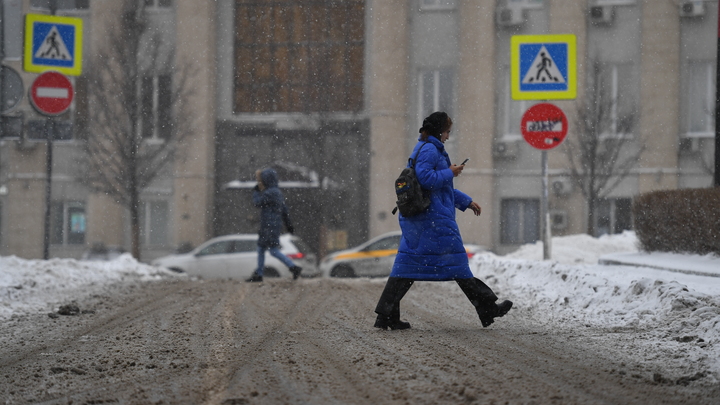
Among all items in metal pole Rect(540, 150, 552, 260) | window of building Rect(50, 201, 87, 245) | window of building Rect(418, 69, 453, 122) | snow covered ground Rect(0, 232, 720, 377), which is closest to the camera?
snow covered ground Rect(0, 232, 720, 377)

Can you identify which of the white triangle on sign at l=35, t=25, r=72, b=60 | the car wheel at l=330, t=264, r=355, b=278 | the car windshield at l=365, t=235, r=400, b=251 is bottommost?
the car wheel at l=330, t=264, r=355, b=278

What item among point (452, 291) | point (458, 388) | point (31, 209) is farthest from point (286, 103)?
point (458, 388)

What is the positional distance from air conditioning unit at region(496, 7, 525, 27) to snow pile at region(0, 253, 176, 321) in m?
17.2

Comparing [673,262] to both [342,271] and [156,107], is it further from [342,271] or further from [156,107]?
[156,107]

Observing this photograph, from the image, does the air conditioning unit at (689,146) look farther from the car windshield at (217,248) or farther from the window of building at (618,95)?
the car windshield at (217,248)

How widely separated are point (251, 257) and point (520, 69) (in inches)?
401

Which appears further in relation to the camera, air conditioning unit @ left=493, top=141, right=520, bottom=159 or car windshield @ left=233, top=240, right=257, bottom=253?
air conditioning unit @ left=493, top=141, right=520, bottom=159

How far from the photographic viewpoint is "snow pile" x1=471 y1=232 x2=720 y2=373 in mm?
6027

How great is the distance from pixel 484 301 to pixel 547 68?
5.92 m

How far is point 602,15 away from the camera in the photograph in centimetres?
2802

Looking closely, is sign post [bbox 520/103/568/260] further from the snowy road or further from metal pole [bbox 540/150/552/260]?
the snowy road

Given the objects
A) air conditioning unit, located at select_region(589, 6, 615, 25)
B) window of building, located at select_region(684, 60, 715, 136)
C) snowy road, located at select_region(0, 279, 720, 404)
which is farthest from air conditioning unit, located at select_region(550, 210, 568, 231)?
snowy road, located at select_region(0, 279, 720, 404)

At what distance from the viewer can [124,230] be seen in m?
30.0

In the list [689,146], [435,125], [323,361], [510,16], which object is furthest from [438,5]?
[323,361]
